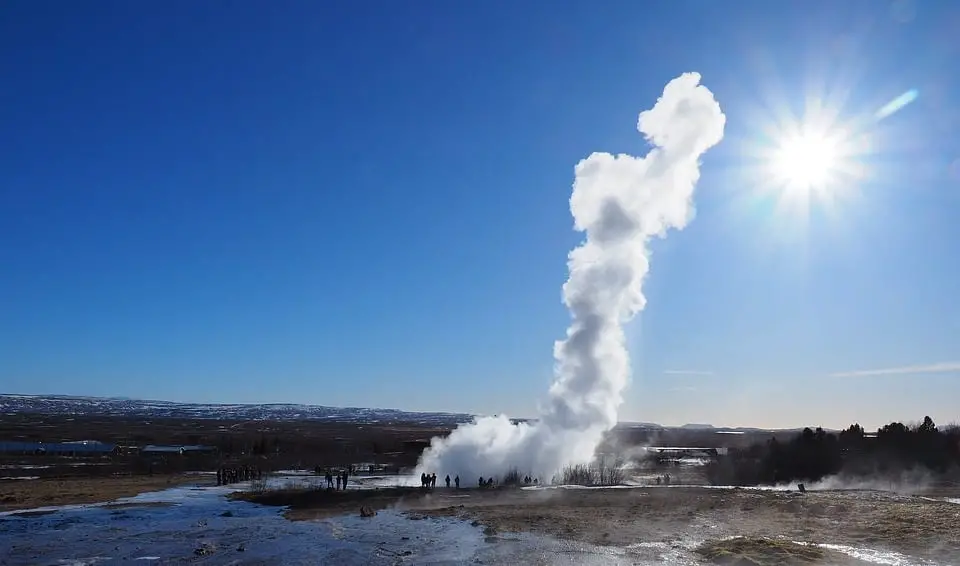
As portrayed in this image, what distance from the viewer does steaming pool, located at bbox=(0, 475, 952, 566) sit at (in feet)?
83.4

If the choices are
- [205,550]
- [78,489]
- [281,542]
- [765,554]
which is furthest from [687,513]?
[78,489]

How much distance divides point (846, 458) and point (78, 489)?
6834 cm

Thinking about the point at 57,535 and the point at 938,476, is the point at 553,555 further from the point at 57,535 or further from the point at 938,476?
the point at 938,476

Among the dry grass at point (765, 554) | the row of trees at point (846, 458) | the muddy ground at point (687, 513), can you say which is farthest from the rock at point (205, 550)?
the row of trees at point (846, 458)

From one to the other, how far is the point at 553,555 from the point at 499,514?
36.4 ft

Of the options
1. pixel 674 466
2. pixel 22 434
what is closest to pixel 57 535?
pixel 674 466

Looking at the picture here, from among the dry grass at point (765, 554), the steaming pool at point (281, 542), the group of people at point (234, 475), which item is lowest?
the group of people at point (234, 475)

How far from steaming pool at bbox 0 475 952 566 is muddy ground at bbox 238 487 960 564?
136 cm

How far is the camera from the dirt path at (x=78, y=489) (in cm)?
4091

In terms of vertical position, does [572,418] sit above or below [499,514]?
above

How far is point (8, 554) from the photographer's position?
86.1 ft

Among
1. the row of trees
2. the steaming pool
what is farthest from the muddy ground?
the row of trees

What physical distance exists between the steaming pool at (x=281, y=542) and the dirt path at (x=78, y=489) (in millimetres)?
3395

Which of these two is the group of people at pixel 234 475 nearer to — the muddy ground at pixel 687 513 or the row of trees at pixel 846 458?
the muddy ground at pixel 687 513
